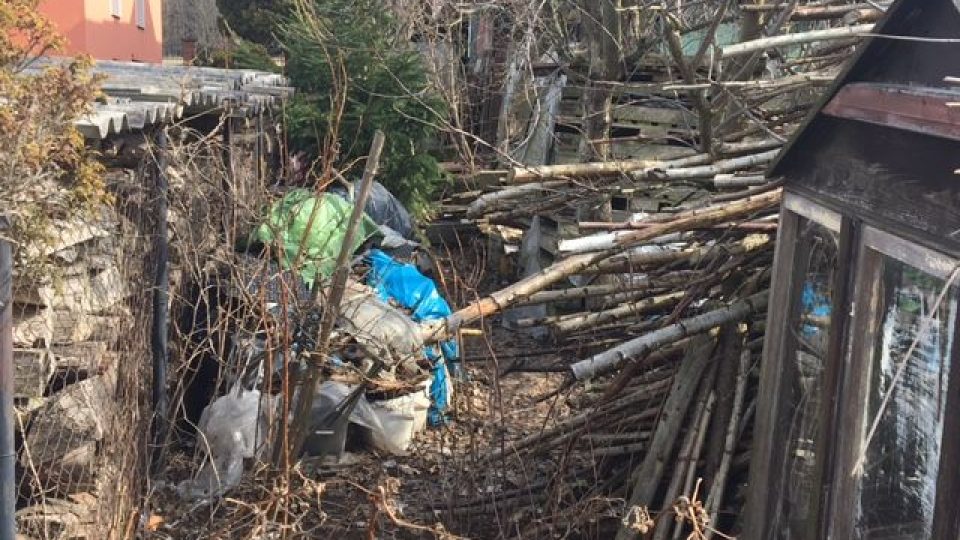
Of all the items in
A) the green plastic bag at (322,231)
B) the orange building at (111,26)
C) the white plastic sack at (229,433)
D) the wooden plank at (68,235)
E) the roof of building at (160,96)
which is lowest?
the white plastic sack at (229,433)

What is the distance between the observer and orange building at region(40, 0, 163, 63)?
15.1m

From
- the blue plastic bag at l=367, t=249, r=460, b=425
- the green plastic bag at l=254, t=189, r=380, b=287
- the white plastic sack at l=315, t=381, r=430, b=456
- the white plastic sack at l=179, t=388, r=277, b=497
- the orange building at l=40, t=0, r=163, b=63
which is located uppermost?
the orange building at l=40, t=0, r=163, b=63

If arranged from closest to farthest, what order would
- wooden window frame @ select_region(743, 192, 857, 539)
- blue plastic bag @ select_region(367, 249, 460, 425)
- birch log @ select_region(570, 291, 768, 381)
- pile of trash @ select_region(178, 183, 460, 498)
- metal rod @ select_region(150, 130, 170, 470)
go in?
1. wooden window frame @ select_region(743, 192, 857, 539)
2. pile of trash @ select_region(178, 183, 460, 498)
3. birch log @ select_region(570, 291, 768, 381)
4. metal rod @ select_region(150, 130, 170, 470)
5. blue plastic bag @ select_region(367, 249, 460, 425)

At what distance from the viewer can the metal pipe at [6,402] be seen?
330 cm

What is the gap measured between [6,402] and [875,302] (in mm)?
2902

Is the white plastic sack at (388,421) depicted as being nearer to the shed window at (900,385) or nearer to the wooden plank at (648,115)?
the shed window at (900,385)

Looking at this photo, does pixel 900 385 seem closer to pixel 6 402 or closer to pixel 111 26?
pixel 6 402

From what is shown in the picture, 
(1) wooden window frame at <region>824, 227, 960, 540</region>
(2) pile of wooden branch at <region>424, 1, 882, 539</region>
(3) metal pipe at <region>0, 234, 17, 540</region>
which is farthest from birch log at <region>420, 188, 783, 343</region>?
(3) metal pipe at <region>0, 234, 17, 540</region>

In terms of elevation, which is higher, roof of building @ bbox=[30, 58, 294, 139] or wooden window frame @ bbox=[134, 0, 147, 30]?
wooden window frame @ bbox=[134, 0, 147, 30]

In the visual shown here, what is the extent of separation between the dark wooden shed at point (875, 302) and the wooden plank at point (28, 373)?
3.01 meters

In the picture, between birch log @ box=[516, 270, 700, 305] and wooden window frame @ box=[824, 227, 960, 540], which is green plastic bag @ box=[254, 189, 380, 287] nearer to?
birch log @ box=[516, 270, 700, 305]

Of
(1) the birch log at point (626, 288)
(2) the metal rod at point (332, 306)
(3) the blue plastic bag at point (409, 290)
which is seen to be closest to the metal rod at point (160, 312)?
(2) the metal rod at point (332, 306)

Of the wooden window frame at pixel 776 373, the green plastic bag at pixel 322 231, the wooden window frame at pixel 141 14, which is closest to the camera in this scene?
the wooden window frame at pixel 776 373

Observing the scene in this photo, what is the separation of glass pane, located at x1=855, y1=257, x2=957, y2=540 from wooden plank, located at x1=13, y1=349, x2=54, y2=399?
3.06m
